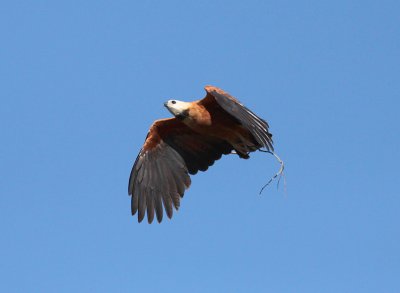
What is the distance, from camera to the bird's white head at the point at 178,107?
46.1 ft

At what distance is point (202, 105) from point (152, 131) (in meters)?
1.26

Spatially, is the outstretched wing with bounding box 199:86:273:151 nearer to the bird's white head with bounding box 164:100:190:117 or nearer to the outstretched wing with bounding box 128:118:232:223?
the bird's white head with bounding box 164:100:190:117

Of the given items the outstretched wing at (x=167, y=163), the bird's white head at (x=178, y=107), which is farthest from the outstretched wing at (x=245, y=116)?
the outstretched wing at (x=167, y=163)

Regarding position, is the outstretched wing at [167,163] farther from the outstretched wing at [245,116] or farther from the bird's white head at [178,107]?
the outstretched wing at [245,116]

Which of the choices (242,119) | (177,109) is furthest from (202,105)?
(242,119)

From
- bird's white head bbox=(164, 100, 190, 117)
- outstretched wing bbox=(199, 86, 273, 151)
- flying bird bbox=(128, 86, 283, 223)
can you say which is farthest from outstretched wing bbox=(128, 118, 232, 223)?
outstretched wing bbox=(199, 86, 273, 151)

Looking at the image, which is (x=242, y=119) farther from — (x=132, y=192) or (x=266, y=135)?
(x=132, y=192)

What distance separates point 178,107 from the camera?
1406cm

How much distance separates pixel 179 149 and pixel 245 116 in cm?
236

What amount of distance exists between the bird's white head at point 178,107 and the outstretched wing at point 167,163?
2.14ft

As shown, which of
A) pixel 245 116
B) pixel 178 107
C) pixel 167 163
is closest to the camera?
pixel 245 116

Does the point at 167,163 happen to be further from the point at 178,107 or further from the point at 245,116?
the point at 245,116

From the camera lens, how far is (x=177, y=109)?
14.1 metres

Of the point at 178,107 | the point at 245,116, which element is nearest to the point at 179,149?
the point at 178,107
